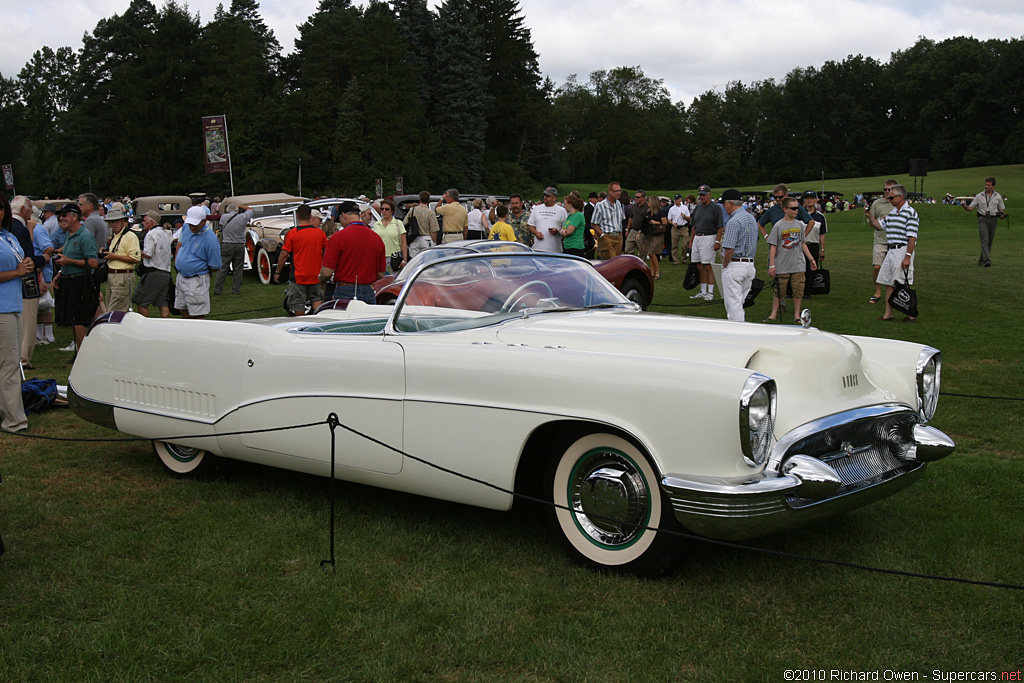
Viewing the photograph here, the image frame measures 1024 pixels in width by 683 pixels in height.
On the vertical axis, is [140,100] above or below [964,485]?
above

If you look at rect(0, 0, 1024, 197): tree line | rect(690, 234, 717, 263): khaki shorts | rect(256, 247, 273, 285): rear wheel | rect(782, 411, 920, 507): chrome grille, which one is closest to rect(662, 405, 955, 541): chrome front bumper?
rect(782, 411, 920, 507): chrome grille

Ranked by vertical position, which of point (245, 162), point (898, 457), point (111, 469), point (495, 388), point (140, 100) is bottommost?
point (111, 469)

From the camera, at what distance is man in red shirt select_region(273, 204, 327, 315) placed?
11195 millimetres

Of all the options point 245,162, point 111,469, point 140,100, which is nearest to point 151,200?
point 245,162

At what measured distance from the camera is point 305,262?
36.8 feet

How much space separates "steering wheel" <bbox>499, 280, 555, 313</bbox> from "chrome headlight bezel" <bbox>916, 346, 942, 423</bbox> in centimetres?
211

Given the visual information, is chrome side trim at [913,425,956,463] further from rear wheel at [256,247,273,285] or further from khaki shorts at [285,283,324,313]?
rear wheel at [256,247,273,285]

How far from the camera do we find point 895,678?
9.94 ft

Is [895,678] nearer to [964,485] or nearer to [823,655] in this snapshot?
[823,655]

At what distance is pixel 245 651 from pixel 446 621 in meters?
0.81

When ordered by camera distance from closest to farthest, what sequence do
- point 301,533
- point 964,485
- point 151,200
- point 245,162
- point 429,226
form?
1. point 301,533
2. point 964,485
3. point 429,226
4. point 151,200
5. point 245,162

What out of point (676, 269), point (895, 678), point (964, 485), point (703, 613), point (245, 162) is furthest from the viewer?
point (245, 162)

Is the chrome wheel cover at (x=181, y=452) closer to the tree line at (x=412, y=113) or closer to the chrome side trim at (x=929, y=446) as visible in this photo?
the chrome side trim at (x=929, y=446)

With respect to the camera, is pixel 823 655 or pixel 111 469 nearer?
pixel 823 655
